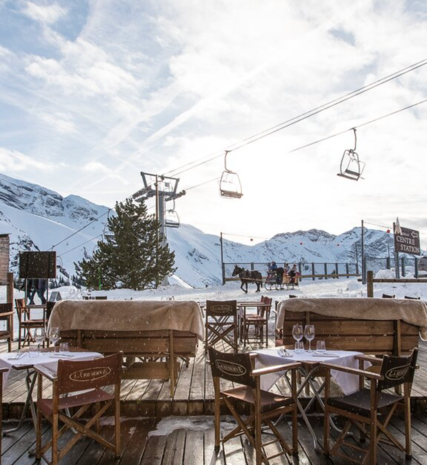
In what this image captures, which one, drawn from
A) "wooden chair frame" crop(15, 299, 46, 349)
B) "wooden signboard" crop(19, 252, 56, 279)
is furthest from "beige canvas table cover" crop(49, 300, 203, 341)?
"wooden signboard" crop(19, 252, 56, 279)

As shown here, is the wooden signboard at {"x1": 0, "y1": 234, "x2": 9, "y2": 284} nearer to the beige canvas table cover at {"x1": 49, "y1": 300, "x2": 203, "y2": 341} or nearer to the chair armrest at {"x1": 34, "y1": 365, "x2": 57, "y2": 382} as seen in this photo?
the beige canvas table cover at {"x1": 49, "y1": 300, "x2": 203, "y2": 341}

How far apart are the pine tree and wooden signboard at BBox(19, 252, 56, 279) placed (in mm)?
13916

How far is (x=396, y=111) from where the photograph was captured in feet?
30.6

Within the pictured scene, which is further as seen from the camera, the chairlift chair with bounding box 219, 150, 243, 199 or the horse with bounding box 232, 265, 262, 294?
the horse with bounding box 232, 265, 262, 294

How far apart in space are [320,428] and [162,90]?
6.03m

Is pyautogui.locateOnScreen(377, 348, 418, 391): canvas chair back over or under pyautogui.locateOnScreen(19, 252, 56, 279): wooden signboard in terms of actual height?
under

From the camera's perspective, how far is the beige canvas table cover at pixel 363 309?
16.3ft

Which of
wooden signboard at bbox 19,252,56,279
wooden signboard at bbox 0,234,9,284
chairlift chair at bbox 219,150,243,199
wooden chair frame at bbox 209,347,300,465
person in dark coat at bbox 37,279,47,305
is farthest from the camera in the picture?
person in dark coat at bbox 37,279,47,305

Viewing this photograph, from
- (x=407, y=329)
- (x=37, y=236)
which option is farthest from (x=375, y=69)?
(x=37, y=236)

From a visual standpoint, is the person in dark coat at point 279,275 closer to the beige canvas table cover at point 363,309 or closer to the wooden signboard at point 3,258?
the wooden signboard at point 3,258

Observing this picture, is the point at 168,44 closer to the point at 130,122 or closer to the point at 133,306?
the point at 130,122

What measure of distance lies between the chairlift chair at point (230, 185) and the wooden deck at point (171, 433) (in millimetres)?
6106

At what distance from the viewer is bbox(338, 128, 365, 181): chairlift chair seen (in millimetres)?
8123

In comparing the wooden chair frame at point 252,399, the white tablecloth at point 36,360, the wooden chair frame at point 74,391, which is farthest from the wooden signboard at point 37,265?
the wooden chair frame at point 252,399
